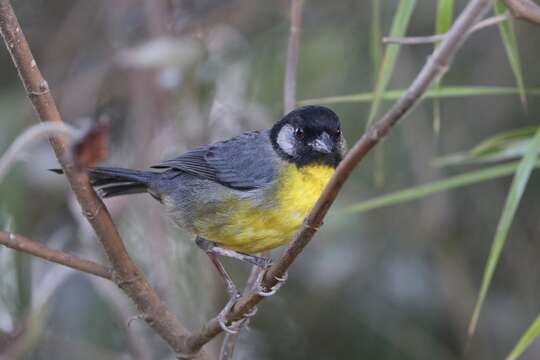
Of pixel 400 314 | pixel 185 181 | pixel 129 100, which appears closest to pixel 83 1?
pixel 129 100

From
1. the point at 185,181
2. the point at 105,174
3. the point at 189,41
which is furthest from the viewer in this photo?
the point at 189,41

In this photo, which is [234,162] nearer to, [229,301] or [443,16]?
[229,301]

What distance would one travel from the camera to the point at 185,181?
3.42 metres

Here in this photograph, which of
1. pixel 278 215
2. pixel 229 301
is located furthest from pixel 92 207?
pixel 278 215

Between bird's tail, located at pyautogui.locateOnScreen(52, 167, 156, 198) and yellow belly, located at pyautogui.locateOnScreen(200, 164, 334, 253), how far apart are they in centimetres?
36

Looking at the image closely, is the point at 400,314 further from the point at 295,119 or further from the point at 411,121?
the point at 295,119

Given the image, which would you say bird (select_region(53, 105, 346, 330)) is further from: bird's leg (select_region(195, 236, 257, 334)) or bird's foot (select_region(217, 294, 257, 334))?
bird's foot (select_region(217, 294, 257, 334))

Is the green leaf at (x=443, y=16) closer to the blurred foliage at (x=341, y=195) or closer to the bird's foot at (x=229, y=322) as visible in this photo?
the bird's foot at (x=229, y=322)

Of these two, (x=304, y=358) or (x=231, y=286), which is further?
(x=304, y=358)

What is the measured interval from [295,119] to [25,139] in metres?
1.50

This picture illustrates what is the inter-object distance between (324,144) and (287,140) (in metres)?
0.24

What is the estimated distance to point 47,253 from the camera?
2137 mm

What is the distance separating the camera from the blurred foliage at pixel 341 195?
412 centimetres

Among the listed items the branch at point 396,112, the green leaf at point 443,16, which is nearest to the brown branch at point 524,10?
the green leaf at point 443,16
